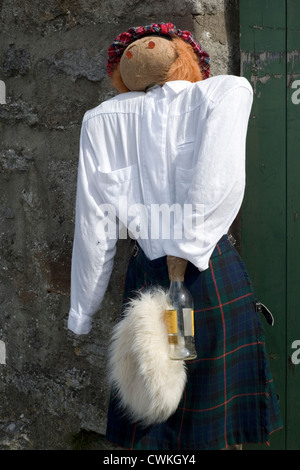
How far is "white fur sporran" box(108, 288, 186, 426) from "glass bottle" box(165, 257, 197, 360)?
20mm

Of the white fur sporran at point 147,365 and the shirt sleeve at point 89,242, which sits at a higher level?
the shirt sleeve at point 89,242

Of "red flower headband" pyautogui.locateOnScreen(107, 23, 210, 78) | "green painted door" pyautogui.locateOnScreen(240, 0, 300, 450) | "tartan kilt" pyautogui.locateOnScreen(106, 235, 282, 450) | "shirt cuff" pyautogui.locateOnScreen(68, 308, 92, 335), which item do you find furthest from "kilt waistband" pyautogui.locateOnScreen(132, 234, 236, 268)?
"red flower headband" pyautogui.locateOnScreen(107, 23, 210, 78)

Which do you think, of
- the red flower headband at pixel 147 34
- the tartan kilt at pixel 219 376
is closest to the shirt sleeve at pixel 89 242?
the tartan kilt at pixel 219 376

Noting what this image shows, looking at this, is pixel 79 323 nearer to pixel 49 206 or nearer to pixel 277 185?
pixel 49 206

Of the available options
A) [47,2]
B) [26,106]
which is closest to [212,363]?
[26,106]

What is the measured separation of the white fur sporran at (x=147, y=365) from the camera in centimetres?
166

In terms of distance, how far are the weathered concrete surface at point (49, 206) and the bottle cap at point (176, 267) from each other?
24.1 inches

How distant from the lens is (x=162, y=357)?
5.45ft

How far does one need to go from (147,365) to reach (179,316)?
0.54 feet

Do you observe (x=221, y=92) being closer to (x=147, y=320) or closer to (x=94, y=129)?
(x=94, y=129)

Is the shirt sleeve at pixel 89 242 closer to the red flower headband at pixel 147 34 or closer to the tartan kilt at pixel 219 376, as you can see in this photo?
the tartan kilt at pixel 219 376

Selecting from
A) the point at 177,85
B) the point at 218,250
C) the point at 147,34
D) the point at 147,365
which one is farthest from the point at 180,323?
the point at 147,34

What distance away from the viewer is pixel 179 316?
1697 millimetres

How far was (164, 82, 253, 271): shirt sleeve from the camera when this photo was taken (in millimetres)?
1654
